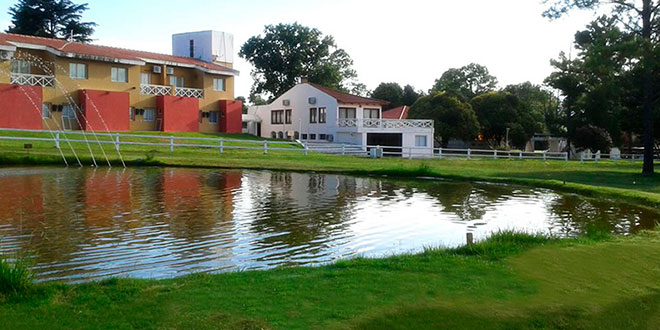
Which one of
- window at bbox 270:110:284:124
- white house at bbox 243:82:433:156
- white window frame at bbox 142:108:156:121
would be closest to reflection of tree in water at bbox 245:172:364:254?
white window frame at bbox 142:108:156:121

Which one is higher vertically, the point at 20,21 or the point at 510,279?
the point at 20,21

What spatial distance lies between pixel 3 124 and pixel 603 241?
132 feet

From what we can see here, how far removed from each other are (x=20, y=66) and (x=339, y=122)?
90.8 ft

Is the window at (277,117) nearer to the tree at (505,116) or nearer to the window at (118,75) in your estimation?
the window at (118,75)

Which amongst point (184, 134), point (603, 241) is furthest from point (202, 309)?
point (184, 134)

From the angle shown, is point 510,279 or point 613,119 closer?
point 510,279

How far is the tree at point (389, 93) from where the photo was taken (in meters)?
93.7

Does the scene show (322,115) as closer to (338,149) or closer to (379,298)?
(338,149)

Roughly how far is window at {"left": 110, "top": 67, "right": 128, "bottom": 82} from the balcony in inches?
798

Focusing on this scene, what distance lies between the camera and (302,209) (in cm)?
1647

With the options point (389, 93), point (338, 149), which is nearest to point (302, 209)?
point (338, 149)

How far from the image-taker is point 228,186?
2198 cm

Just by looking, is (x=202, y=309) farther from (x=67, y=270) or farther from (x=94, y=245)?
(x=94, y=245)

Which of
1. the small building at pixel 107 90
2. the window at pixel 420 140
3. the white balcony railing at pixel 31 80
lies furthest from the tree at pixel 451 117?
the white balcony railing at pixel 31 80
